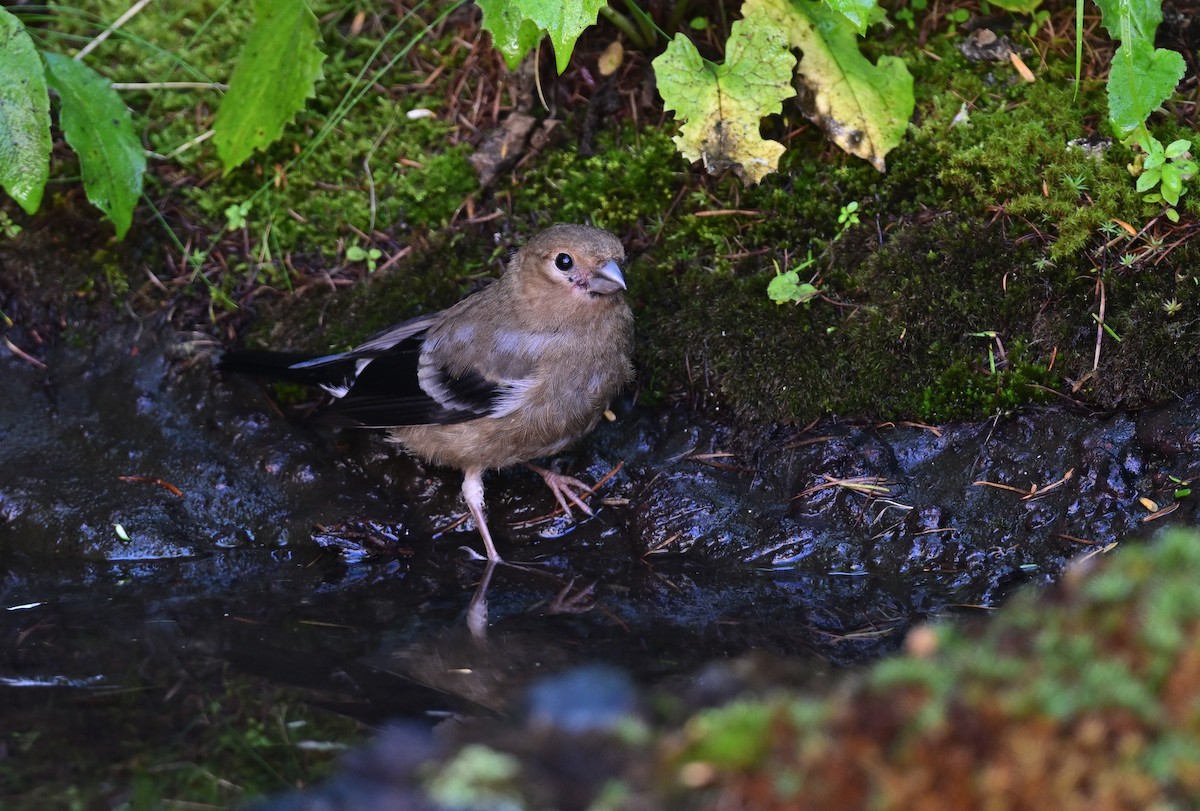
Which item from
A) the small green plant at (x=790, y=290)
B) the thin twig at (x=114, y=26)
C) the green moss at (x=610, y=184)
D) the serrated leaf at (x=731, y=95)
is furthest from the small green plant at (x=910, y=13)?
the thin twig at (x=114, y=26)

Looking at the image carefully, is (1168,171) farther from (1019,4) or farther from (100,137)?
(100,137)

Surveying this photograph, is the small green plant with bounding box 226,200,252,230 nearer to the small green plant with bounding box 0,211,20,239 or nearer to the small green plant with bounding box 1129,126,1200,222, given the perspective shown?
the small green plant with bounding box 0,211,20,239

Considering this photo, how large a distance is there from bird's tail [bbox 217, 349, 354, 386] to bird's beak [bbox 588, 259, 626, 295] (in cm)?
132

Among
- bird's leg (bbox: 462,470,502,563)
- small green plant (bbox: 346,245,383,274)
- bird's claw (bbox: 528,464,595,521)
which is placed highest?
small green plant (bbox: 346,245,383,274)

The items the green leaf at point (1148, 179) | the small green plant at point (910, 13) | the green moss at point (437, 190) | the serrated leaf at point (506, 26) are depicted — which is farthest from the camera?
the green moss at point (437, 190)

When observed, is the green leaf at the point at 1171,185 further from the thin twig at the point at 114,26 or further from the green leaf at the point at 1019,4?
the thin twig at the point at 114,26

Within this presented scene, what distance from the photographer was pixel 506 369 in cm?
543

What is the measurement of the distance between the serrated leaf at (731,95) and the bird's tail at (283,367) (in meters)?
2.08

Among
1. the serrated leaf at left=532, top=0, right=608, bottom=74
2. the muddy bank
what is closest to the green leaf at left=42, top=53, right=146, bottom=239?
the muddy bank

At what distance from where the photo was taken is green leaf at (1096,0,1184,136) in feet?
14.9

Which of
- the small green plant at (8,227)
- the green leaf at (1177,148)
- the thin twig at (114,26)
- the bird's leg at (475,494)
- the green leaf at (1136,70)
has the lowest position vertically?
the bird's leg at (475,494)

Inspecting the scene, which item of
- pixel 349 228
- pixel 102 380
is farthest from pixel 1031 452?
pixel 102 380

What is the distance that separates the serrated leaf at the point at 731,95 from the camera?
5.33m

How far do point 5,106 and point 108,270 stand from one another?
115cm
